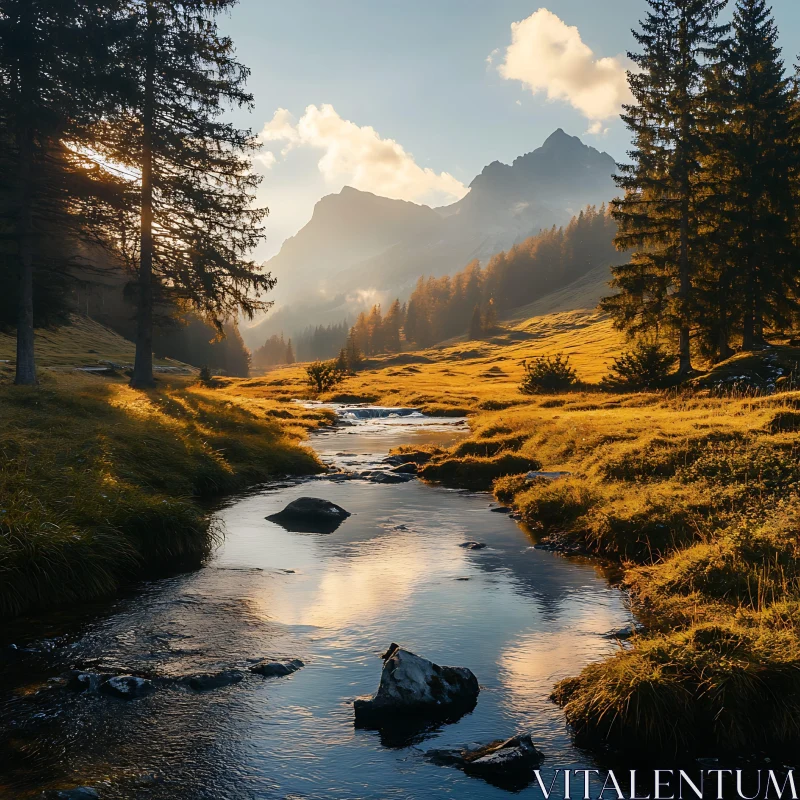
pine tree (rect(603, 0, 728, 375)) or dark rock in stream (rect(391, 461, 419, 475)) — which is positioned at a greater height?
pine tree (rect(603, 0, 728, 375))

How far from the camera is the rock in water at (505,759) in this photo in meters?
6.24

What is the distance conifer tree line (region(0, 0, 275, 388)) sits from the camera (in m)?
26.5

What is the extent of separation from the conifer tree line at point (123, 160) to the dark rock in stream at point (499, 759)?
25937 mm

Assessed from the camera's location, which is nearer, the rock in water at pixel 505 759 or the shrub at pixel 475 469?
the rock in water at pixel 505 759

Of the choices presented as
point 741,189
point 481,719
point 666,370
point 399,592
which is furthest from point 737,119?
point 481,719

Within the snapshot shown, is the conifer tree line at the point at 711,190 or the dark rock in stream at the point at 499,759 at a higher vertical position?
the conifer tree line at the point at 711,190

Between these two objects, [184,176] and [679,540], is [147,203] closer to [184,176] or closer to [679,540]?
[184,176]

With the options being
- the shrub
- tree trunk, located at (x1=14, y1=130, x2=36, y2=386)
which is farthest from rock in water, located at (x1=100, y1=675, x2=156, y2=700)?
tree trunk, located at (x1=14, y1=130, x2=36, y2=386)

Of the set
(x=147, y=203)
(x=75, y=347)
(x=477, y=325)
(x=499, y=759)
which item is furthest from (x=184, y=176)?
(x=477, y=325)

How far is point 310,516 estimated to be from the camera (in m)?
16.7

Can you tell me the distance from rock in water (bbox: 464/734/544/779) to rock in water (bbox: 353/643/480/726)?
2.83ft

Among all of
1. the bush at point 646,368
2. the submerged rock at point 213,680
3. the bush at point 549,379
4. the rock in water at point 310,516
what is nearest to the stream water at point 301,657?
the submerged rock at point 213,680

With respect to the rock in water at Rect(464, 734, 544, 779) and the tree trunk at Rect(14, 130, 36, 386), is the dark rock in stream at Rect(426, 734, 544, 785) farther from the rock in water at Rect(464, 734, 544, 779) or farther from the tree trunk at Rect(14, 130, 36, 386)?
the tree trunk at Rect(14, 130, 36, 386)

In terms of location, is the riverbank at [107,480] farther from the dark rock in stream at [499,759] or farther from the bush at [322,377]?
the bush at [322,377]
